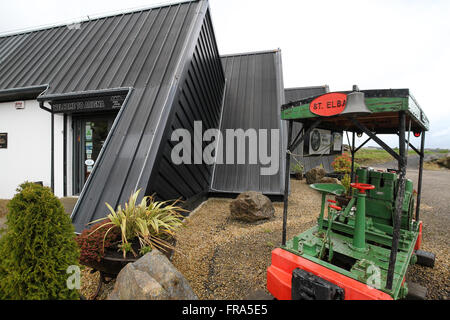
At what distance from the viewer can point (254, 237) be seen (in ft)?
15.0

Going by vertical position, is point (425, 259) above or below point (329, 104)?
below

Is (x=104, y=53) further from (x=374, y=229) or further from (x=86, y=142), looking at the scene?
(x=374, y=229)

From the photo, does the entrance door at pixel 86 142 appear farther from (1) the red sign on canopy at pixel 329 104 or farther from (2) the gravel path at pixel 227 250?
(1) the red sign on canopy at pixel 329 104

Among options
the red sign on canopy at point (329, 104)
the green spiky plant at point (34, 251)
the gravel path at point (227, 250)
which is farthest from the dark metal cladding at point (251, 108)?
the green spiky plant at point (34, 251)

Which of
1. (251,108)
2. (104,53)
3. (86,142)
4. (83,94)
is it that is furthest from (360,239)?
(104,53)

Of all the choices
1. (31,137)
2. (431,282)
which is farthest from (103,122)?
(431,282)

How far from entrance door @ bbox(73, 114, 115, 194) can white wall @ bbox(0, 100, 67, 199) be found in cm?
20

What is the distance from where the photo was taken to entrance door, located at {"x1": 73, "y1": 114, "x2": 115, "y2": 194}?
267 inches

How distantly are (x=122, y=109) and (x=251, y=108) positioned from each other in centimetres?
537

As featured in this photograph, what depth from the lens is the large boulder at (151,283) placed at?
1.82 metres

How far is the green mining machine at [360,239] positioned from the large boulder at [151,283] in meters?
1.28

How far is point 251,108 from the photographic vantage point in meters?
8.89

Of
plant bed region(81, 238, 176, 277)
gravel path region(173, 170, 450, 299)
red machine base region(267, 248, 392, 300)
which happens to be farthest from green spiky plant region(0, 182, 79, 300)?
red machine base region(267, 248, 392, 300)

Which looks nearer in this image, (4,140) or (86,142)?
(86,142)
